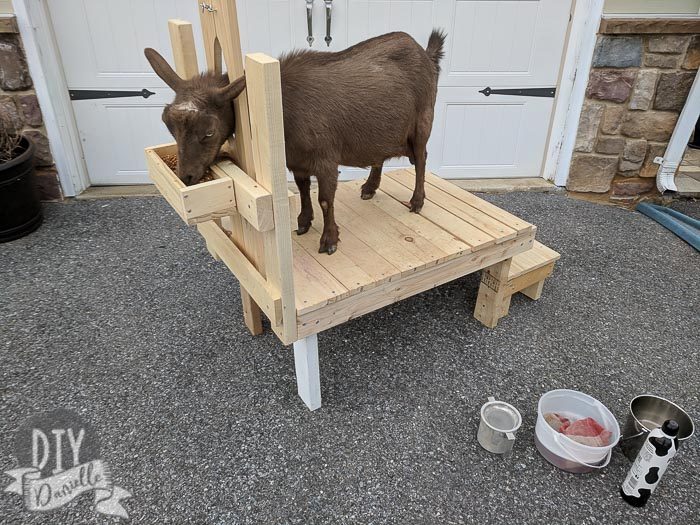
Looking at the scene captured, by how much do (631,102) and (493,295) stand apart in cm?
242

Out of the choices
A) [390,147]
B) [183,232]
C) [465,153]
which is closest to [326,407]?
[390,147]

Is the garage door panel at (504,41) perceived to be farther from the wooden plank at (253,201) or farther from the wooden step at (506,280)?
the wooden plank at (253,201)

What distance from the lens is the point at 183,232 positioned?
3.79 m

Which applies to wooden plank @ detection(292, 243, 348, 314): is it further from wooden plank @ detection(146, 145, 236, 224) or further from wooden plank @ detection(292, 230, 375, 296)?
wooden plank @ detection(146, 145, 236, 224)

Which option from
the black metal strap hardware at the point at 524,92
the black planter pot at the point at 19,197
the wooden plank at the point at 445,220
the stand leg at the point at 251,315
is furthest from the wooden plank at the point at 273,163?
the black metal strap hardware at the point at 524,92

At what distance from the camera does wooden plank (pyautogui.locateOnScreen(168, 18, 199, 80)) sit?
79.7 inches

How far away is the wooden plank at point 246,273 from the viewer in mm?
1919

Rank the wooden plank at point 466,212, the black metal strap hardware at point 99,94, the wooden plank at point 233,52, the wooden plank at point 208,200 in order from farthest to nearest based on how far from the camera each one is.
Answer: the black metal strap hardware at point 99,94 → the wooden plank at point 466,212 → the wooden plank at point 208,200 → the wooden plank at point 233,52

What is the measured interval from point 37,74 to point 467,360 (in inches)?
146

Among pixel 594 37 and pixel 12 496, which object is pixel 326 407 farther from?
pixel 594 37

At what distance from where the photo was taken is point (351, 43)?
3947 millimetres

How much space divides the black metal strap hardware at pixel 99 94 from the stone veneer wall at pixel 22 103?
298 mm

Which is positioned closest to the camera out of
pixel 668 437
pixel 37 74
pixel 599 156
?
pixel 668 437

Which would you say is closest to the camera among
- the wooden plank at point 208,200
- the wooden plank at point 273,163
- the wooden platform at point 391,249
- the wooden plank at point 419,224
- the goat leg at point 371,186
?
the wooden plank at point 273,163
